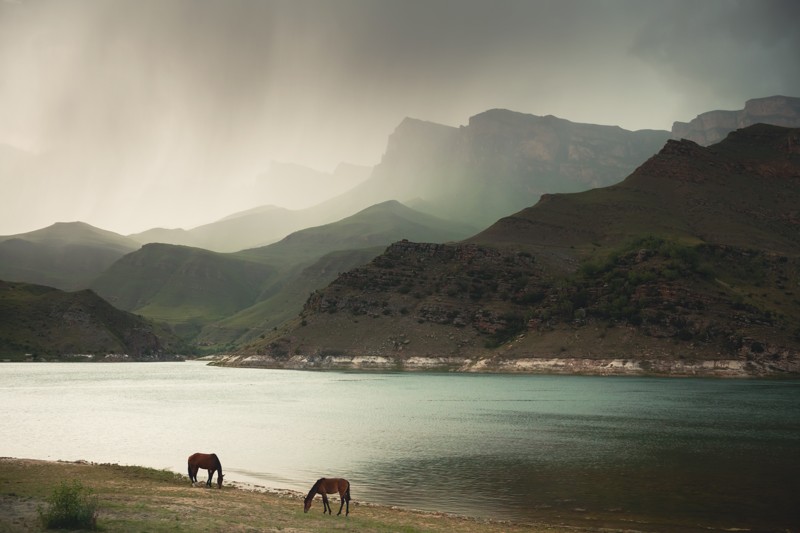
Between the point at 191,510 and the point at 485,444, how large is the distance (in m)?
36.8

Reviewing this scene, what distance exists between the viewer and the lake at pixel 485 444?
1417 inches

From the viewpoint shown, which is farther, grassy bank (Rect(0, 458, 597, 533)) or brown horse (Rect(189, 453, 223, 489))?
brown horse (Rect(189, 453, 223, 489))

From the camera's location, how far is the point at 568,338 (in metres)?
189

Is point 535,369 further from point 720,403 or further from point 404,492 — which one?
point 404,492

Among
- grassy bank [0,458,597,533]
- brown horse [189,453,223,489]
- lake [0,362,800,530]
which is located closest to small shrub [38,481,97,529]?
grassy bank [0,458,597,533]

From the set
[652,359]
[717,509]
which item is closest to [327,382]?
[652,359]

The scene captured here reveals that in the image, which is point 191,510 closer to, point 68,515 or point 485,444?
point 68,515

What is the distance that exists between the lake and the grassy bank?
419 centimetres

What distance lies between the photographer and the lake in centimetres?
3600

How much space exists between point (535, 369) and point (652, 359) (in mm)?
33310

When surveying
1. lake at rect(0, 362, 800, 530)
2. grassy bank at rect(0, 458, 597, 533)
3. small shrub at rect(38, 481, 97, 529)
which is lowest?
lake at rect(0, 362, 800, 530)

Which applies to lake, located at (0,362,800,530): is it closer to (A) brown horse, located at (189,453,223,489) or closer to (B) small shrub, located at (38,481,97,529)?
(A) brown horse, located at (189,453,223,489)

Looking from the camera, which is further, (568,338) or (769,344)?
(568,338)

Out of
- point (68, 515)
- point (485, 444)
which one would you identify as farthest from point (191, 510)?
point (485, 444)
